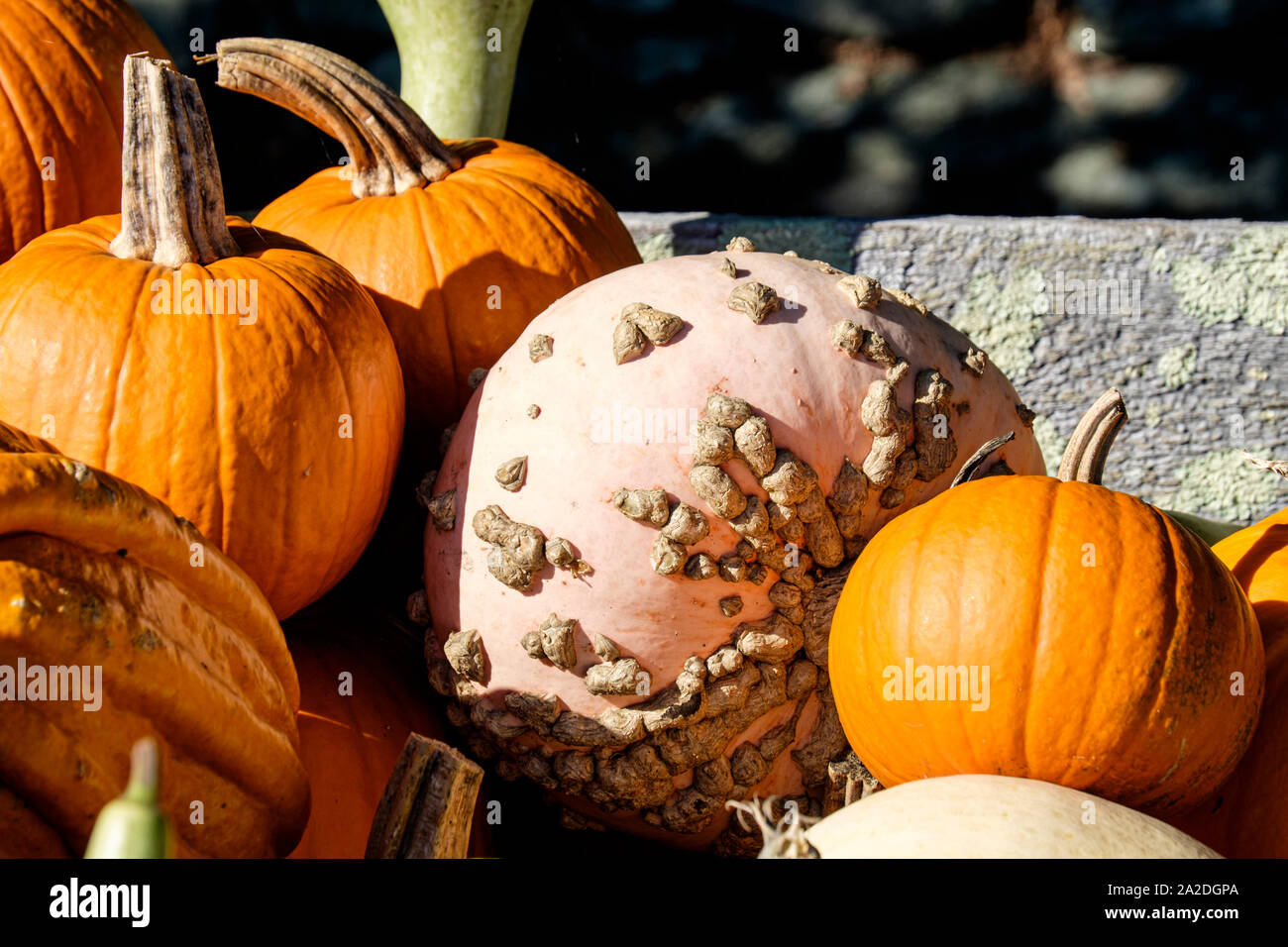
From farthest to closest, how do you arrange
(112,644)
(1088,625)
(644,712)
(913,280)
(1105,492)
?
(913,280) < (644,712) < (1105,492) < (1088,625) < (112,644)

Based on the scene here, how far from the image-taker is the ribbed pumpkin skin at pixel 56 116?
70.6 inches

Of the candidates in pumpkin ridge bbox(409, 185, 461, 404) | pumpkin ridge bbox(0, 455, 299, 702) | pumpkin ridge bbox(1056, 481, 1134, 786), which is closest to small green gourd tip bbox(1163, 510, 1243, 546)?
pumpkin ridge bbox(1056, 481, 1134, 786)

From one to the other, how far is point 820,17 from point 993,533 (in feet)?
5.94

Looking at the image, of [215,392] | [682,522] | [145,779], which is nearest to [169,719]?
[215,392]

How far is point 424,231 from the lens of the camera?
178cm

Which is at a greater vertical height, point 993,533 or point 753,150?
point 753,150

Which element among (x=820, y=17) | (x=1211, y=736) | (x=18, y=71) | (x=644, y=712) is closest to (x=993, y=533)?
(x=1211, y=736)

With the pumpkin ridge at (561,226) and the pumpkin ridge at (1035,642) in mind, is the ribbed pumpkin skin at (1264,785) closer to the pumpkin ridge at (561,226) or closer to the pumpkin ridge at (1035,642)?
the pumpkin ridge at (1035,642)

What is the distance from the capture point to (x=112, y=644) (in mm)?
1017

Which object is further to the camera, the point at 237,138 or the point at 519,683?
the point at 237,138

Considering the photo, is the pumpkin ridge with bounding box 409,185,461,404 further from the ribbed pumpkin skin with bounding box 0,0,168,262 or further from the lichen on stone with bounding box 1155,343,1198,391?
the lichen on stone with bounding box 1155,343,1198,391

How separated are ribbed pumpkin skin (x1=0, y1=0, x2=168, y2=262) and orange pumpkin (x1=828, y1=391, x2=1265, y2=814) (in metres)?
1.44

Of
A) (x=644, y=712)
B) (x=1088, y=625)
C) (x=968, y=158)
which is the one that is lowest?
(x=644, y=712)

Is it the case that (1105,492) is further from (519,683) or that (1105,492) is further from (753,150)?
(753,150)
